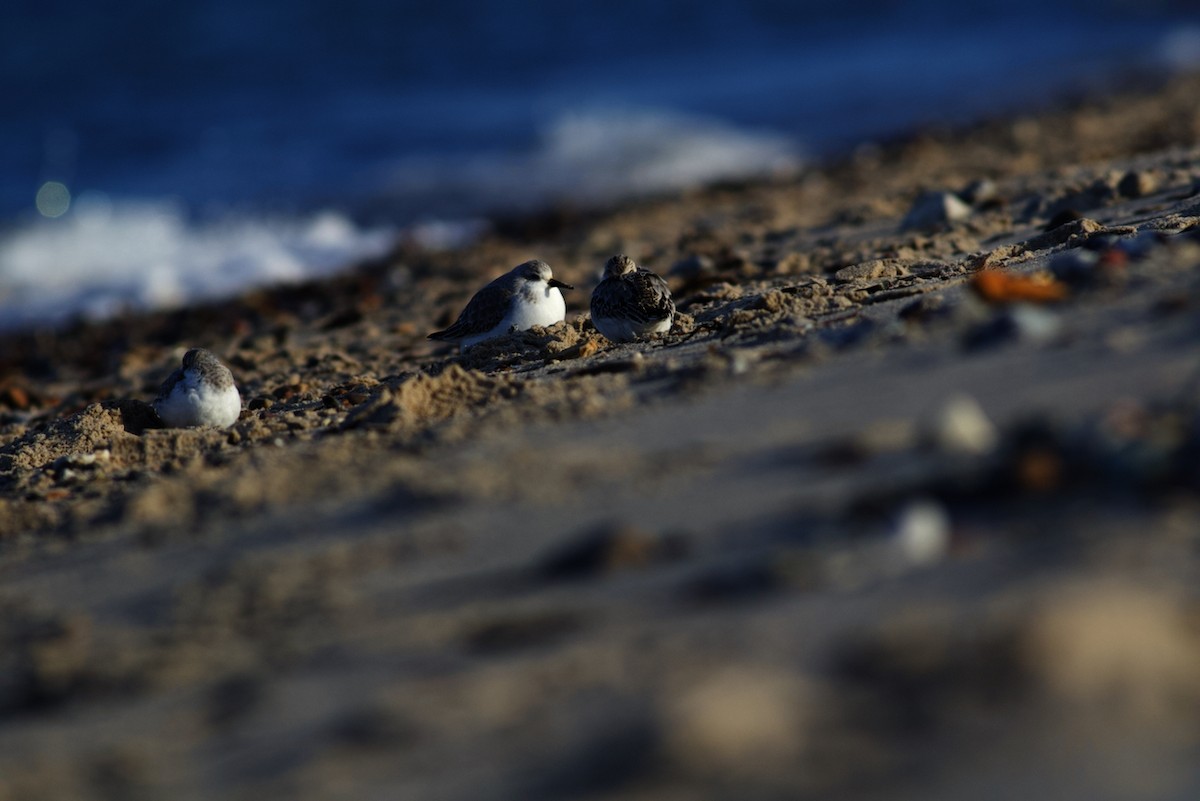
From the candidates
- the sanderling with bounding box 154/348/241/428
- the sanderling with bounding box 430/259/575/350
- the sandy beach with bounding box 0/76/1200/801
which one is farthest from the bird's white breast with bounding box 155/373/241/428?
the sanderling with bounding box 430/259/575/350

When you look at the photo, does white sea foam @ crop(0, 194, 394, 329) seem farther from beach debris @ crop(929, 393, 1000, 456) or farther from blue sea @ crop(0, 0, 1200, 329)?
beach debris @ crop(929, 393, 1000, 456)

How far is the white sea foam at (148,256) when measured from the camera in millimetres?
11078

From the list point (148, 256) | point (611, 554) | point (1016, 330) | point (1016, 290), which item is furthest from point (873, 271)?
point (148, 256)

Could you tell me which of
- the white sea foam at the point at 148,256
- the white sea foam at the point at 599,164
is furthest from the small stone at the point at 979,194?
the white sea foam at the point at 599,164

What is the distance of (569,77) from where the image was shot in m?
23.1

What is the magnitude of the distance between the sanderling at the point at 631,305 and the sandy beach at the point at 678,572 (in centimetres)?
16

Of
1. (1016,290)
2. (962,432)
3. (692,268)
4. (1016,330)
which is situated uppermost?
(692,268)

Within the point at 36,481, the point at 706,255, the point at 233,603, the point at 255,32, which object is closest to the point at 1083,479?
the point at 233,603

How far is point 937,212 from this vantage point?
6703 millimetres

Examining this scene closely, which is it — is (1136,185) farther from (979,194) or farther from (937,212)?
(937,212)

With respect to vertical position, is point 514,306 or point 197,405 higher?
point 514,306

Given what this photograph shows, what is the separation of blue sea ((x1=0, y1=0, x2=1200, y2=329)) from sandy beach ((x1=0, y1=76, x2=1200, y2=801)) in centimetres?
740

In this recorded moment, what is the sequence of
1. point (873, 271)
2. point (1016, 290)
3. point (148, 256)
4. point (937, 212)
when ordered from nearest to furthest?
point (1016, 290), point (873, 271), point (937, 212), point (148, 256)

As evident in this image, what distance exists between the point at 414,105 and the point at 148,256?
28.4 ft
